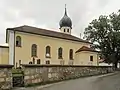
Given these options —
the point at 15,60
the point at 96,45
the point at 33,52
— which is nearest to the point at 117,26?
the point at 96,45

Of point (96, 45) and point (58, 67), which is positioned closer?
point (58, 67)

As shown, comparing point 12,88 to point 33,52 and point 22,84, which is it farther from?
point 33,52

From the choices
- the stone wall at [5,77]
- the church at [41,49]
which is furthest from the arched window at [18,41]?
the stone wall at [5,77]

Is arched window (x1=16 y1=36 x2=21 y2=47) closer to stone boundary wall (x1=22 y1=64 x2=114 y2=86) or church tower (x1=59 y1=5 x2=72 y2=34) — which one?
church tower (x1=59 y1=5 x2=72 y2=34)

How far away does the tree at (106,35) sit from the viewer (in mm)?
39312

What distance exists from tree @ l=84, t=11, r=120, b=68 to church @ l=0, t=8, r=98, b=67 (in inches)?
228

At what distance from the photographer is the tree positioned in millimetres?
39312

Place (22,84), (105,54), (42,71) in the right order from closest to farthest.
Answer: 1. (22,84)
2. (42,71)
3. (105,54)

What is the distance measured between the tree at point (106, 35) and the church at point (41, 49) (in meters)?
5.79

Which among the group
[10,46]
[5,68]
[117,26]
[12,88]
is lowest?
[12,88]

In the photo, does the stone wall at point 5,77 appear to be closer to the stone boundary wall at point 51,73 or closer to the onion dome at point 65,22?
the stone boundary wall at point 51,73

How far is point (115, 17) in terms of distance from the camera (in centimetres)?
4028

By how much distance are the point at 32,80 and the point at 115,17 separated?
30325 mm

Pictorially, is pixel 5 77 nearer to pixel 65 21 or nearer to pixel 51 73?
pixel 51 73
